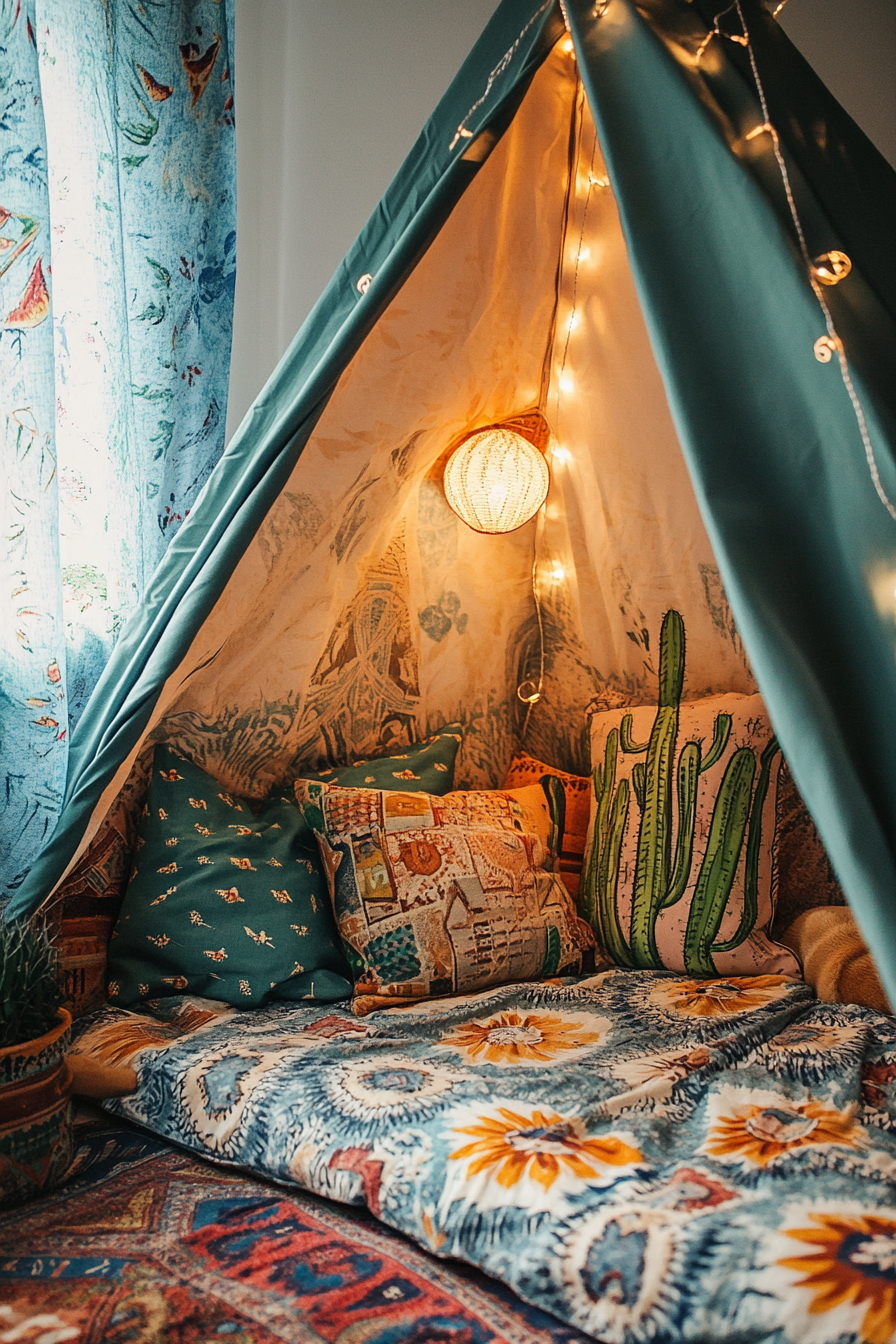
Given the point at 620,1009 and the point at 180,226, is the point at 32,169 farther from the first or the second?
the point at 620,1009

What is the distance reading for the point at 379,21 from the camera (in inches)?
82.3

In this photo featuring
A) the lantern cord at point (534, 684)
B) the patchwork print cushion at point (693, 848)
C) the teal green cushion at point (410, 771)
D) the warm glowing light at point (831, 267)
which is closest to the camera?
the warm glowing light at point (831, 267)

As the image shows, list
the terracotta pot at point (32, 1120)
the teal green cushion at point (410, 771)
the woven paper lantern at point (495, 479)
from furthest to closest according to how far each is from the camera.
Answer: the woven paper lantern at point (495, 479) → the teal green cushion at point (410, 771) → the terracotta pot at point (32, 1120)

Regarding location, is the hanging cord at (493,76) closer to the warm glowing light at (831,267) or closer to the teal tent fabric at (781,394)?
the teal tent fabric at (781,394)

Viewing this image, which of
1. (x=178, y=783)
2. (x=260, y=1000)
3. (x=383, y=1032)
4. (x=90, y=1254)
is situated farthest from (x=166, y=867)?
(x=90, y=1254)

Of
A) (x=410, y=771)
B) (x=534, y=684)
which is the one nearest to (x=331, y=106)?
(x=534, y=684)

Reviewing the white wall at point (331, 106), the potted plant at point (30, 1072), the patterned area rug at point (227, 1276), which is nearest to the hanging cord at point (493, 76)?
the white wall at point (331, 106)

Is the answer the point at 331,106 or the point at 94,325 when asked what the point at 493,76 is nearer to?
the point at 94,325

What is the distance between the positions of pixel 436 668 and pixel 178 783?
0.68 metres

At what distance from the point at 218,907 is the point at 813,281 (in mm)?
1179

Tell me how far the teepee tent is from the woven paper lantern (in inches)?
2.1

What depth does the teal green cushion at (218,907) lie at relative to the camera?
1396mm

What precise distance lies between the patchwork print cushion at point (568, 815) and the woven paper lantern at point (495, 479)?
1.81ft

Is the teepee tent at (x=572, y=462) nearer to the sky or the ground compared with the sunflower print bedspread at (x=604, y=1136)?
nearer to the sky
